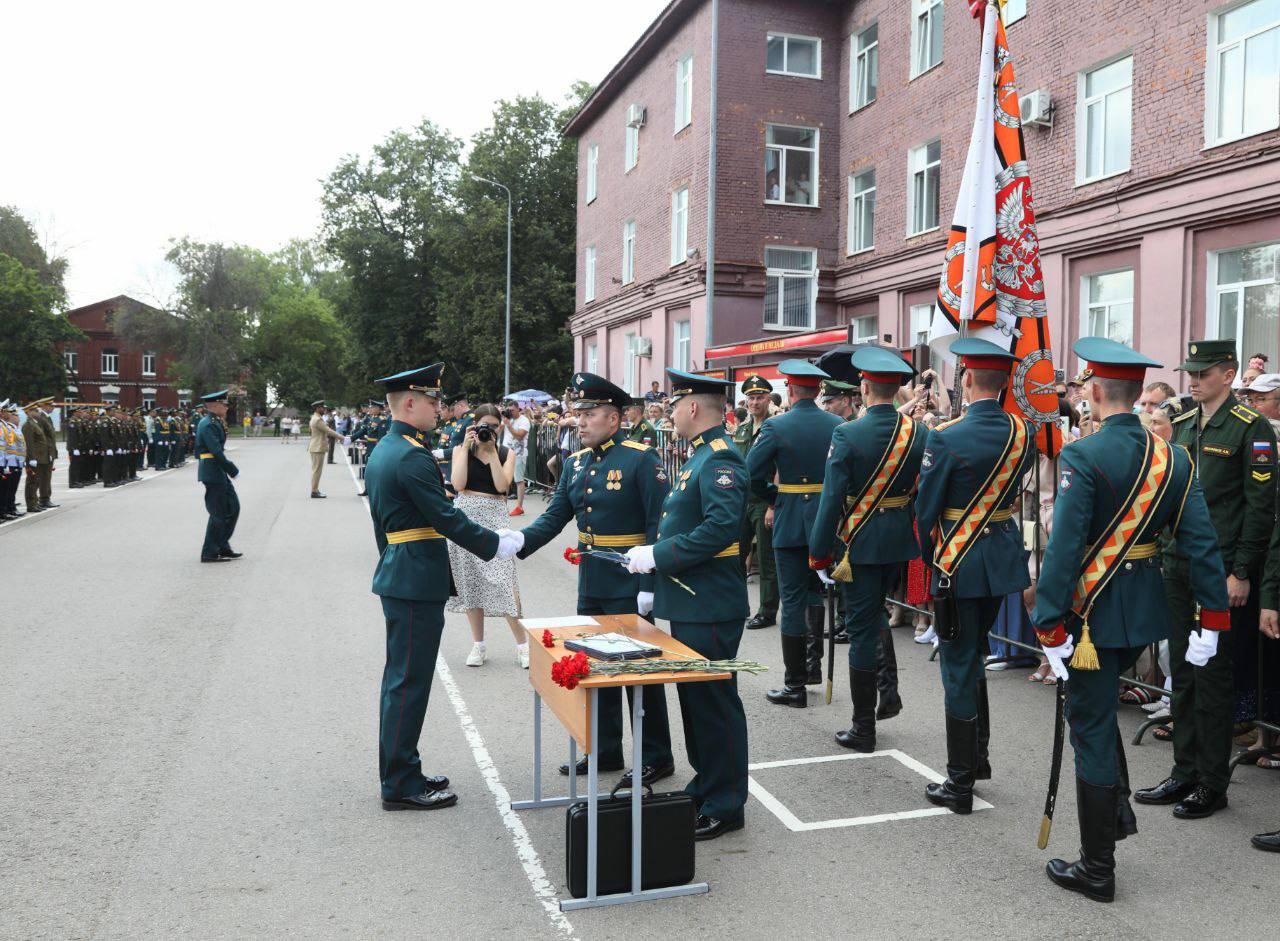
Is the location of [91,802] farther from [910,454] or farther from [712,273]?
[712,273]

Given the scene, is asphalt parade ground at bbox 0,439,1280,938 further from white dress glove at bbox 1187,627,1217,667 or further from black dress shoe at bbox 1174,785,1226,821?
white dress glove at bbox 1187,627,1217,667

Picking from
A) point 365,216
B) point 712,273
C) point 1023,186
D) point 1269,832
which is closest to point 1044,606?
point 1269,832

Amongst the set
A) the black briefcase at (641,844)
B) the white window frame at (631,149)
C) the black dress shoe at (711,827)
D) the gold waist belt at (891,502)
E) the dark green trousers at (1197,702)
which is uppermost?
the white window frame at (631,149)

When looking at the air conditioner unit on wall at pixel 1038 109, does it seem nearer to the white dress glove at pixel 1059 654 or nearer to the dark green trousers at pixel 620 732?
the dark green trousers at pixel 620 732

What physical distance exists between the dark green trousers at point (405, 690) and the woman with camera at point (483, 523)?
9.19ft

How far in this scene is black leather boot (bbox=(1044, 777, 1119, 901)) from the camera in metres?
4.39

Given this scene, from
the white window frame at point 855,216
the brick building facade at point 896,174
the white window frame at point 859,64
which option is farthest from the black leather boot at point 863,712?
the white window frame at point 859,64

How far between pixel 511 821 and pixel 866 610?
98.4 inches

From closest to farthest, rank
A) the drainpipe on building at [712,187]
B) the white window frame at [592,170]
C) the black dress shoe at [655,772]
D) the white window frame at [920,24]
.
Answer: the black dress shoe at [655,772] → the white window frame at [920,24] → the drainpipe on building at [712,187] → the white window frame at [592,170]

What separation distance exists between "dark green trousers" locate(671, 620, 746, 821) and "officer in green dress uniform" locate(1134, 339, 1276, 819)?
2.20 metres

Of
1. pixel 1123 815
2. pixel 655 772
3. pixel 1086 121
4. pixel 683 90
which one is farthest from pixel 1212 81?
pixel 683 90

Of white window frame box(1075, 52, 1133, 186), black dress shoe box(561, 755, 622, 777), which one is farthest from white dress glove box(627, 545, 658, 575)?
white window frame box(1075, 52, 1133, 186)

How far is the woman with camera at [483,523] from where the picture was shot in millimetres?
8492

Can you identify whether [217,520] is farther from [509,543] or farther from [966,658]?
[966,658]
